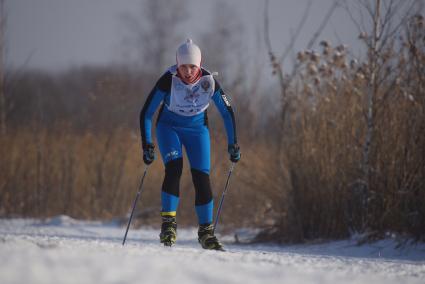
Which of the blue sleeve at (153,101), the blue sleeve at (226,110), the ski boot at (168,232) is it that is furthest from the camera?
the blue sleeve at (226,110)

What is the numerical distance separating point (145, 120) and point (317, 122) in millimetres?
2914

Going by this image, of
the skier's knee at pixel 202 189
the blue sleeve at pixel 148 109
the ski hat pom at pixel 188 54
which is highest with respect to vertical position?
the ski hat pom at pixel 188 54

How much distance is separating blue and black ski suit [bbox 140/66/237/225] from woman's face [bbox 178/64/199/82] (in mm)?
58

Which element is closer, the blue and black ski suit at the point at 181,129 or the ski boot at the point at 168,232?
the ski boot at the point at 168,232

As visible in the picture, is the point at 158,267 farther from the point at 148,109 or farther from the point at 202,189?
the point at 148,109

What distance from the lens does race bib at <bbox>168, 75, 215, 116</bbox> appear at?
561cm

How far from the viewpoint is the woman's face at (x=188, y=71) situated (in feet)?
18.2

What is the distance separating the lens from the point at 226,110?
19.5ft

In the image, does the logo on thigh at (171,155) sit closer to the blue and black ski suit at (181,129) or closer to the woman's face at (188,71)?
the blue and black ski suit at (181,129)

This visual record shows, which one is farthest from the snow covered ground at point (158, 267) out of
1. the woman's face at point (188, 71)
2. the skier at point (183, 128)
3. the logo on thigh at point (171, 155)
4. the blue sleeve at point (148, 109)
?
the woman's face at point (188, 71)

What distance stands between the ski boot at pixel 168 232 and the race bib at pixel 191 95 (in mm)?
953

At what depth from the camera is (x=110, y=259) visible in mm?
3305

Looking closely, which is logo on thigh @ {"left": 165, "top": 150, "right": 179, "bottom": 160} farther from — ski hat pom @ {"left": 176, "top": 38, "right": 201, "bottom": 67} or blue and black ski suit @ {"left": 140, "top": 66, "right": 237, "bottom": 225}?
ski hat pom @ {"left": 176, "top": 38, "right": 201, "bottom": 67}

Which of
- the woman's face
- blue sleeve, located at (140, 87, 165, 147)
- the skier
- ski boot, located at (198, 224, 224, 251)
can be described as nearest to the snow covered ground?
ski boot, located at (198, 224, 224, 251)
